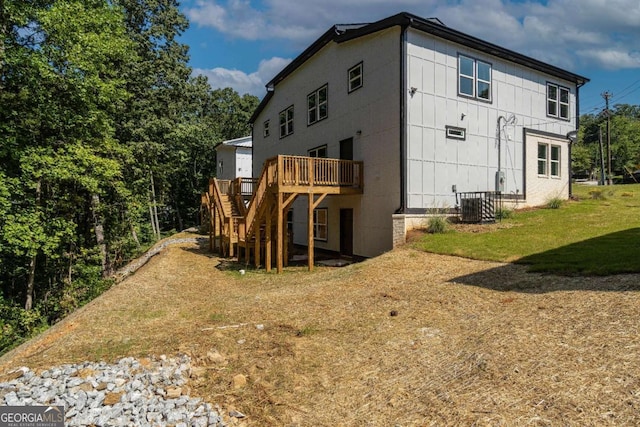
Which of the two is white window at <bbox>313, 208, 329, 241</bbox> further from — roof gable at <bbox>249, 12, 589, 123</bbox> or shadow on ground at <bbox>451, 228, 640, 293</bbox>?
shadow on ground at <bbox>451, 228, 640, 293</bbox>

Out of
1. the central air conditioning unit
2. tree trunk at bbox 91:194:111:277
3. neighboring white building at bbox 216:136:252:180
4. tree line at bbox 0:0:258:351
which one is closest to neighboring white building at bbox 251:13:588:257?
the central air conditioning unit

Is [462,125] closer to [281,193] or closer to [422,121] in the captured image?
[422,121]

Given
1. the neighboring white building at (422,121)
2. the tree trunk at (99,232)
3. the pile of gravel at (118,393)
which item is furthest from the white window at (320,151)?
the pile of gravel at (118,393)

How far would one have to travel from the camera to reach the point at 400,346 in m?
5.05

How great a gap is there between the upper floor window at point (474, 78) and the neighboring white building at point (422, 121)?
4 centimetres

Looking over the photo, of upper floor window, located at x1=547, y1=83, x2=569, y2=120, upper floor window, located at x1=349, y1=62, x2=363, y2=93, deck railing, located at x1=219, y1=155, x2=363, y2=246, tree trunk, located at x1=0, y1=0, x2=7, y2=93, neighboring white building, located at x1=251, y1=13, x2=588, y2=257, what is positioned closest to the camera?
tree trunk, located at x1=0, y1=0, x2=7, y2=93

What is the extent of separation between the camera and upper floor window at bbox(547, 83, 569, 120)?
17062 mm

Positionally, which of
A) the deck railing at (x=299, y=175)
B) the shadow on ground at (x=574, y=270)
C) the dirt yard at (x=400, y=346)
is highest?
the deck railing at (x=299, y=175)

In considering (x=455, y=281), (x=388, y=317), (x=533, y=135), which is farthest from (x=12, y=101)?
(x=533, y=135)

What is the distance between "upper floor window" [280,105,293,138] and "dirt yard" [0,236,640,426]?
43.8 ft

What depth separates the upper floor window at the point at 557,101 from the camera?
17062 millimetres

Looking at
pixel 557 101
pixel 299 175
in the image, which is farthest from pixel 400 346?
pixel 557 101

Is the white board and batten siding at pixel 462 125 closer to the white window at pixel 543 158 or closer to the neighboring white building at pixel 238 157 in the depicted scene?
the white window at pixel 543 158

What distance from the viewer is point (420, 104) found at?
42.5 feet
